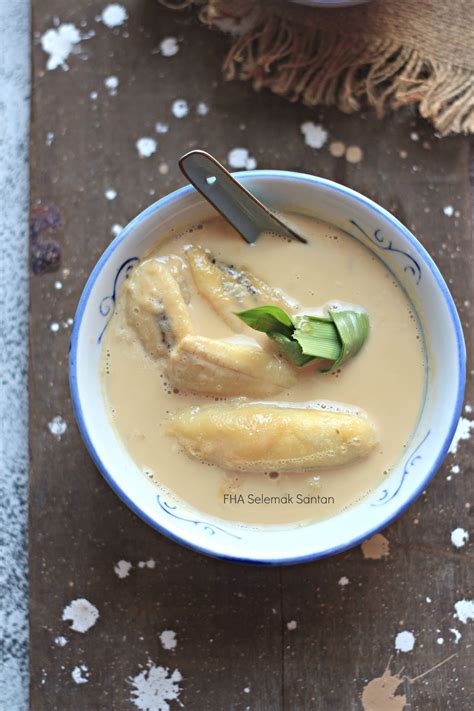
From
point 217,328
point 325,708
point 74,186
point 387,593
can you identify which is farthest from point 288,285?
point 325,708

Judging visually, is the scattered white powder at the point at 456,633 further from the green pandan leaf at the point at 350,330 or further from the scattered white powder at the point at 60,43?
the scattered white powder at the point at 60,43

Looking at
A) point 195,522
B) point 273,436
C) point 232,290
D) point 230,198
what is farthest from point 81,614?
point 230,198

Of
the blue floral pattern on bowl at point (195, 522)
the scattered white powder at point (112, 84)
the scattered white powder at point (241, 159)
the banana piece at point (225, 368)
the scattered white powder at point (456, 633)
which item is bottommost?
the scattered white powder at point (456, 633)

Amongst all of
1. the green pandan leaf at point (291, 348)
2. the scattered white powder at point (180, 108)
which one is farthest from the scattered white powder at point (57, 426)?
the scattered white powder at point (180, 108)

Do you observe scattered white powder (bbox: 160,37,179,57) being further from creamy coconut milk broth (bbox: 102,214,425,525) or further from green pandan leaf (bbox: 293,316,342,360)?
green pandan leaf (bbox: 293,316,342,360)

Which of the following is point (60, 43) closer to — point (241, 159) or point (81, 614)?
point (241, 159)

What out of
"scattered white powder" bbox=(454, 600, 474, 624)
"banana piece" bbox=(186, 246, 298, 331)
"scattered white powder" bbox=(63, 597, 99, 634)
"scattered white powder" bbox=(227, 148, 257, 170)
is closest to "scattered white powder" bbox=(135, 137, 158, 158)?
"scattered white powder" bbox=(227, 148, 257, 170)

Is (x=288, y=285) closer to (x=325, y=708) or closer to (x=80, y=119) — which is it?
(x=80, y=119)
